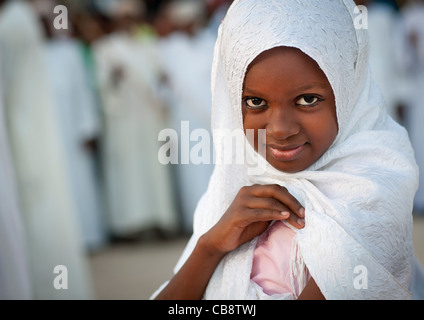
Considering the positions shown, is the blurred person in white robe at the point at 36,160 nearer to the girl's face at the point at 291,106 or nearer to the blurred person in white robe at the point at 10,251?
the blurred person in white robe at the point at 10,251

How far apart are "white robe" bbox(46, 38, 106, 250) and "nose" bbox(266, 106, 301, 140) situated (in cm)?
508

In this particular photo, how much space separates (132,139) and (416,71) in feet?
11.1

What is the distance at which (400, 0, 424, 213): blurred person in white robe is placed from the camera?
7.01 metres

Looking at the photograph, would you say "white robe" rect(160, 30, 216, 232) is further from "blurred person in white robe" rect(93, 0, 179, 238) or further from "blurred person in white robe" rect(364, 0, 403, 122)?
"blurred person in white robe" rect(364, 0, 403, 122)

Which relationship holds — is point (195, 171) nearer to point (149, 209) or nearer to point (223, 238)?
point (149, 209)

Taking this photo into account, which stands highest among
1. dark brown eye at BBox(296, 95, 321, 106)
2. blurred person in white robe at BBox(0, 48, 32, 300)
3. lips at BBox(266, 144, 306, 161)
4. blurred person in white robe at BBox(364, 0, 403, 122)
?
blurred person in white robe at BBox(364, 0, 403, 122)

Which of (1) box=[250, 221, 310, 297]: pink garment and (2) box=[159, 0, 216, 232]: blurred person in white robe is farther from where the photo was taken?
(2) box=[159, 0, 216, 232]: blurred person in white robe

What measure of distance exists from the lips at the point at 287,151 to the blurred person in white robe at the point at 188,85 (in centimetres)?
498

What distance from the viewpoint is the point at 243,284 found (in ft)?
5.05

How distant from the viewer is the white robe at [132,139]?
21.5 ft

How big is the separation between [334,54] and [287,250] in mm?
492

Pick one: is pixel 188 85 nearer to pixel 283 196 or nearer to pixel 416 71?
pixel 416 71

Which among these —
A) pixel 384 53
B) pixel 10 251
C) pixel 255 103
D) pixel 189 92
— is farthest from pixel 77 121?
pixel 255 103

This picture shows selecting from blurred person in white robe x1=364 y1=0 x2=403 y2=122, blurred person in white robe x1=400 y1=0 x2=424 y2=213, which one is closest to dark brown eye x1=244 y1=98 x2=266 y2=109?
blurred person in white robe x1=364 y1=0 x2=403 y2=122
